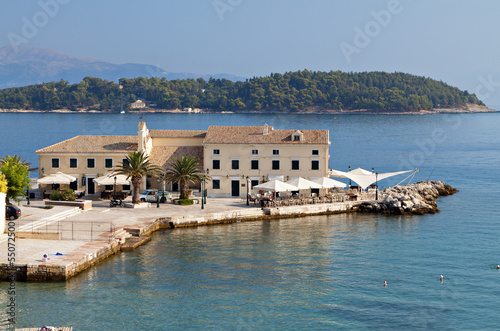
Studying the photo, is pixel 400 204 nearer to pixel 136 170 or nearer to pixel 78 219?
pixel 136 170

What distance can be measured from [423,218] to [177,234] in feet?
77.0

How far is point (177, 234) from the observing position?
47.2m

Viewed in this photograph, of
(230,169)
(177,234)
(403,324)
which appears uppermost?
(230,169)

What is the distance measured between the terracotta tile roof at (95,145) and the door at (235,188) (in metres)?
9.68

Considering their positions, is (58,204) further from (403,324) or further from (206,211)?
(403,324)

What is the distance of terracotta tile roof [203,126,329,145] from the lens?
58594mm

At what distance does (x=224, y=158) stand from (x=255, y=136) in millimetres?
3860

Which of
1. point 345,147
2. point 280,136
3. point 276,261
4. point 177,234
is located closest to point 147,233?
point 177,234

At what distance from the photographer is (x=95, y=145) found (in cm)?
5872

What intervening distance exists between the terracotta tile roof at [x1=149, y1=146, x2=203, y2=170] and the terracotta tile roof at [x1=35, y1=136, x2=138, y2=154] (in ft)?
7.02

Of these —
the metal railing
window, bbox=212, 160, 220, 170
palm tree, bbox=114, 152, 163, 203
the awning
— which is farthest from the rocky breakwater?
the metal railing

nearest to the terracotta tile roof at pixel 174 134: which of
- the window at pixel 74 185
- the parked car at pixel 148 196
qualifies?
the parked car at pixel 148 196

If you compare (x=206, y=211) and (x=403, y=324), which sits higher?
(x=206, y=211)

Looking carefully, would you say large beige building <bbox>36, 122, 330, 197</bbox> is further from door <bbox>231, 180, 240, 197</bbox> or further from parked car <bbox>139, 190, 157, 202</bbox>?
parked car <bbox>139, 190, 157, 202</bbox>
